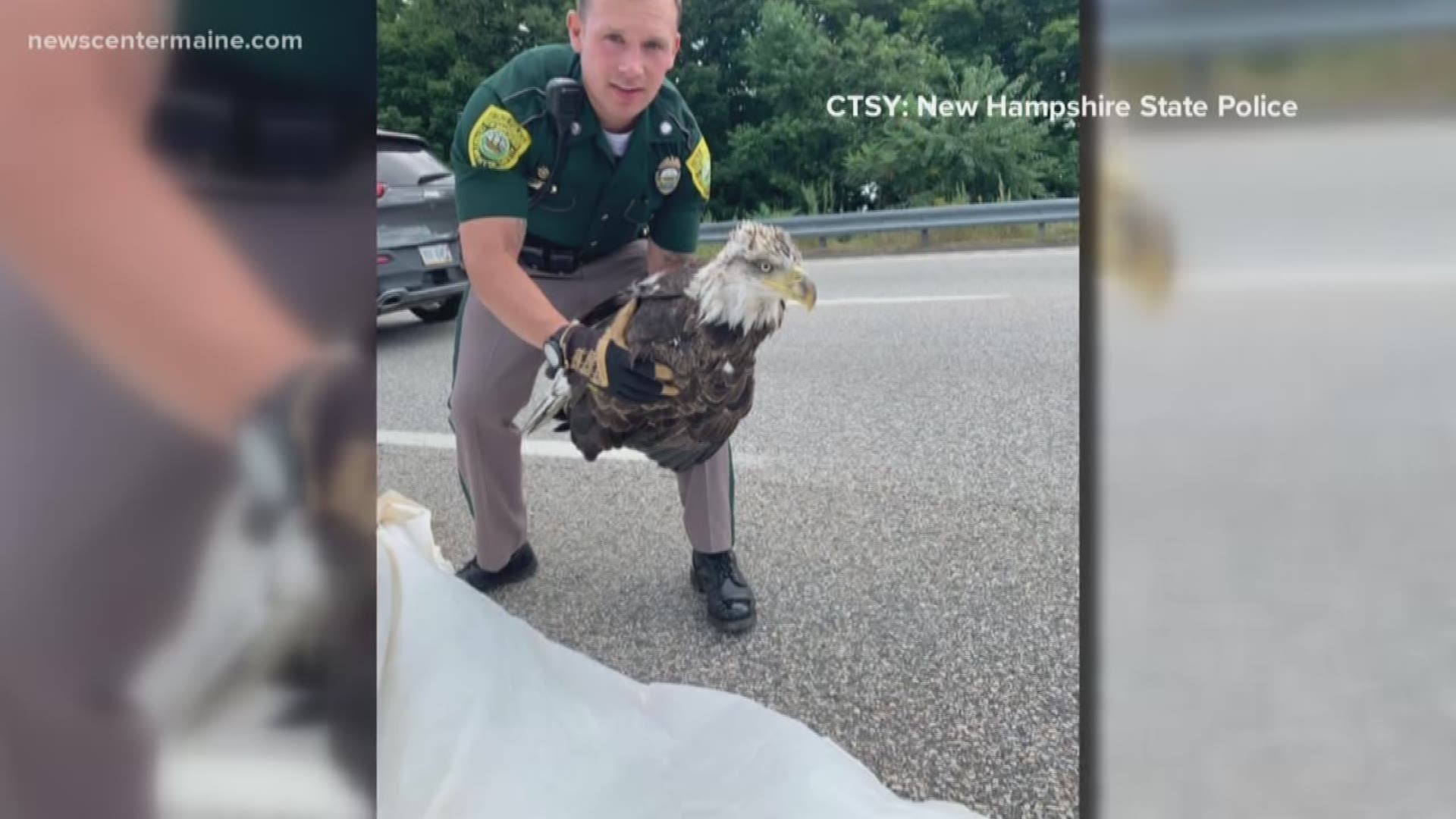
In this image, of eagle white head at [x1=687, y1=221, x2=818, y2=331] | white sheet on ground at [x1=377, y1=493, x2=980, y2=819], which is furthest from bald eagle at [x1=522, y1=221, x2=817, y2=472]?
white sheet on ground at [x1=377, y1=493, x2=980, y2=819]

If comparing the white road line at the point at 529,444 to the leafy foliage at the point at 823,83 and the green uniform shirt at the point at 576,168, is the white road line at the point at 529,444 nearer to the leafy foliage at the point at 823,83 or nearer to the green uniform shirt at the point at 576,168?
the green uniform shirt at the point at 576,168

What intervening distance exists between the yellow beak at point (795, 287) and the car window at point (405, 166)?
645 mm

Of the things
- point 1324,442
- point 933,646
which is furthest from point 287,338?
point 1324,442

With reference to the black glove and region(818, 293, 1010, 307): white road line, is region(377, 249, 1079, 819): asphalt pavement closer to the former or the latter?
region(818, 293, 1010, 307): white road line

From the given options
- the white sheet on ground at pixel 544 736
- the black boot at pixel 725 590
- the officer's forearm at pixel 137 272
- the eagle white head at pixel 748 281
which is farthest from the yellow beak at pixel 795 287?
the officer's forearm at pixel 137 272

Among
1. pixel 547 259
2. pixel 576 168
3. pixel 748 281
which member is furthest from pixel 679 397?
pixel 576 168

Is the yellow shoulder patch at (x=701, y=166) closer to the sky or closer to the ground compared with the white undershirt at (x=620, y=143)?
closer to the ground

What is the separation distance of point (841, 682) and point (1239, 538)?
81cm

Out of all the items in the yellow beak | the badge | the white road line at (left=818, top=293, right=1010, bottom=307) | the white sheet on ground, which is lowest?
the white sheet on ground

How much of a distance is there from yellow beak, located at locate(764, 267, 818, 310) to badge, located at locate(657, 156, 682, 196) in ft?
0.82

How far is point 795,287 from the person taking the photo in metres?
1.88

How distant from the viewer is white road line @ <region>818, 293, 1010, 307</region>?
192 cm

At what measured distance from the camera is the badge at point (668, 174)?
189 centimetres

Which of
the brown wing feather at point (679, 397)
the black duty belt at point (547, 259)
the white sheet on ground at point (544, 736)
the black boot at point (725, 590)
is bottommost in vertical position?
the white sheet on ground at point (544, 736)
